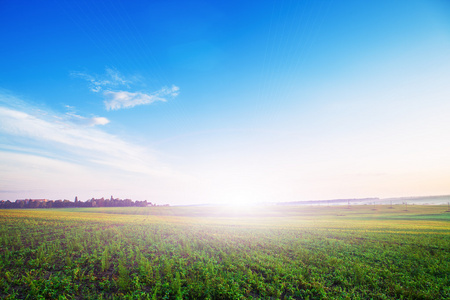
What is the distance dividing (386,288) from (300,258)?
5681 mm

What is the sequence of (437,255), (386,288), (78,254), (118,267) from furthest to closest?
(437,255), (78,254), (118,267), (386,288)

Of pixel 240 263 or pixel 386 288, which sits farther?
pixel 240 263

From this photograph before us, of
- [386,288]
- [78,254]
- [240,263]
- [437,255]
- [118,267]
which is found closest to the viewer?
[386,288]

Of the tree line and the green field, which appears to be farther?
the tree line

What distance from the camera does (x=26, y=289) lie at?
9859mm

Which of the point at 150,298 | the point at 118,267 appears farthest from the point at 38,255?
the point at 150,298

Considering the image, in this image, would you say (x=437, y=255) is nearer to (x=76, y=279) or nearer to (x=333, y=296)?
(x=333, y=296)

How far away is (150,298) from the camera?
945cm

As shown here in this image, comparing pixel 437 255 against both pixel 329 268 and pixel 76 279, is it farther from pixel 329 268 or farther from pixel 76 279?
pixel 76 279

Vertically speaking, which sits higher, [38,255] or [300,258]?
[38,255]

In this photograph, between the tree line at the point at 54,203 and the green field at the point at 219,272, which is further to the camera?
the tree line at the point at 54,203

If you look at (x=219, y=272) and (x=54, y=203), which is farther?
(x=54, y=203)

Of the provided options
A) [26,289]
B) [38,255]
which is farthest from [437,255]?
[38,255]

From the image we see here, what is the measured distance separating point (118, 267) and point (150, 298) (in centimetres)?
480
